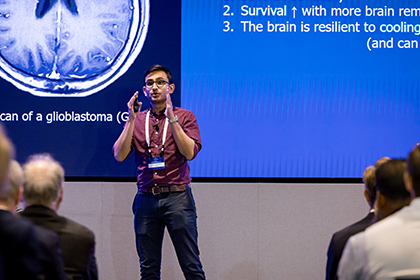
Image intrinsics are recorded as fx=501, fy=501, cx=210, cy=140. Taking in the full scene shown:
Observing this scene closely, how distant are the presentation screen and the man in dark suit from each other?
215 cm

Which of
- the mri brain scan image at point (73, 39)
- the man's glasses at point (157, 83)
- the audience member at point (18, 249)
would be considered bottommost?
the audience member at point (18, 249)

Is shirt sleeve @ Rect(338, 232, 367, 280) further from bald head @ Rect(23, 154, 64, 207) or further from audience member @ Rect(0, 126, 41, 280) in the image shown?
bald head @ Rect(23, 154, 64, 207)

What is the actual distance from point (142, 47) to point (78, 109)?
75cm

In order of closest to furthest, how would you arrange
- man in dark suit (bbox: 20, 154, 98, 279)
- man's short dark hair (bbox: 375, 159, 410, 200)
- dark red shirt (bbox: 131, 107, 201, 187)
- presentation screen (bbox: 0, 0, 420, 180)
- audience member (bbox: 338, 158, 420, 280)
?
audience member (bbox: 338, 158, 420, 280), man's short dark hair (bbox: 375, 159, 410, 200), man in dark suit (bbox: 20, 154, 98, 279), dark red shirt (bbox: 131, 107, 201, 187), presentation screen (bbox: 0, 0, 420, 180)

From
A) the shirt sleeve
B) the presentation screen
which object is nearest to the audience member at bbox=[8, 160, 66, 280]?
the shirt sleeve

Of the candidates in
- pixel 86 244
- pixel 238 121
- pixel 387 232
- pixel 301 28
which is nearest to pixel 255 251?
pixel 238 121

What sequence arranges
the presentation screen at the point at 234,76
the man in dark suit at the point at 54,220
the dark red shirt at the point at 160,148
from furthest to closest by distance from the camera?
the presentation screen at the point at 234,76, the dark red shirt at the point at 160,148, the man in dark suit at the point at 54,220

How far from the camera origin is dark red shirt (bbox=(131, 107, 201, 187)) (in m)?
3.54

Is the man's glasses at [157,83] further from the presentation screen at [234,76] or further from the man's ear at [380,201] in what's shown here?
the man's ear at [380,201]

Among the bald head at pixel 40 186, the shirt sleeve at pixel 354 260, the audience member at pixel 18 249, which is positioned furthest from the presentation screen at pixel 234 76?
the audience member at pixel 18 249

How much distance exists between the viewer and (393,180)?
1873mm

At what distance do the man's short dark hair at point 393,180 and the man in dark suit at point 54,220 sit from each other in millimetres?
1169

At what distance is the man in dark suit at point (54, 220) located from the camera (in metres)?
2.01

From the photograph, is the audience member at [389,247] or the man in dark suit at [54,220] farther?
the man in dark suit at [54,220]
